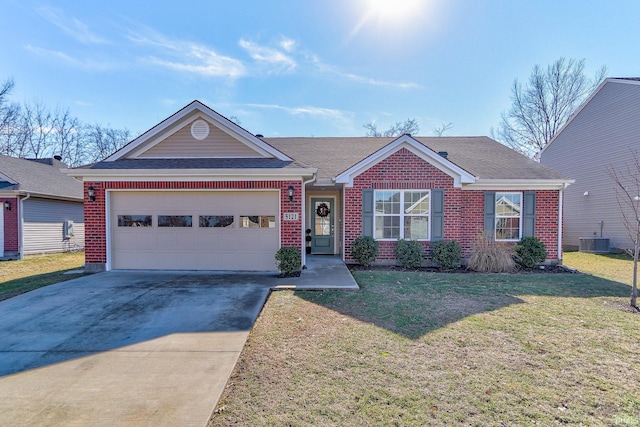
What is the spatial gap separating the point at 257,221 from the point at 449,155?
27.1 ft

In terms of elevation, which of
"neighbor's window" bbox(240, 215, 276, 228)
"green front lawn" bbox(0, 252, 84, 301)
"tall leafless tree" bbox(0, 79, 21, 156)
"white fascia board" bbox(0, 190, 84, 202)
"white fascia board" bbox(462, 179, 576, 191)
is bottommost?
"green front lawn" bbox(0, 252, 84, 301)

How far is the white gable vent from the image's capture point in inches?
356

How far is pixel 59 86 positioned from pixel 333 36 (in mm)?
17132

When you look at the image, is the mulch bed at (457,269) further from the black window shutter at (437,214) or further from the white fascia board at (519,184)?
the white fascia board at (519,184)

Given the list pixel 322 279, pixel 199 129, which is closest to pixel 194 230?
pixel 199 129

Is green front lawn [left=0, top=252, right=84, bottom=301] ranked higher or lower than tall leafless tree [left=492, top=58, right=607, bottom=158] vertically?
lower

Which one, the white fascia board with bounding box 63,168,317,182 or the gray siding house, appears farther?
the gray siding house

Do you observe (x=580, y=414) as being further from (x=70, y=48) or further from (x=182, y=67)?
(x=70, y=48)

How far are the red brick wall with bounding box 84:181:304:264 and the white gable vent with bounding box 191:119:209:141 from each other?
5.45ft

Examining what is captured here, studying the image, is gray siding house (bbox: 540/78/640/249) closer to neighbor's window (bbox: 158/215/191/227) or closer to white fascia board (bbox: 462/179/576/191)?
white fascia board (bbox: 462/179/576/191)

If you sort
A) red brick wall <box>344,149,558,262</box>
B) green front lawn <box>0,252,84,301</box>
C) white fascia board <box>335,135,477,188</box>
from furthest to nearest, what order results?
red brick wall <box>344,149,558,262</box> → white fascia board <box>335,135,477,188</box> → green front lawn <box>0,252,84,301</box>

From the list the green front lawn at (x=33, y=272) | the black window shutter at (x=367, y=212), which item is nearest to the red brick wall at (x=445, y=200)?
the black window shutter at (x=367, y=212)

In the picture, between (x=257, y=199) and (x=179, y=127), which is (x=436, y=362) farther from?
(x=179, y=127)

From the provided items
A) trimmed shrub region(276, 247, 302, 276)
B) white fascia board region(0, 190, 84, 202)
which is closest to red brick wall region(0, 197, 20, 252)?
white fascia board region(0, 190, 84, 202)
